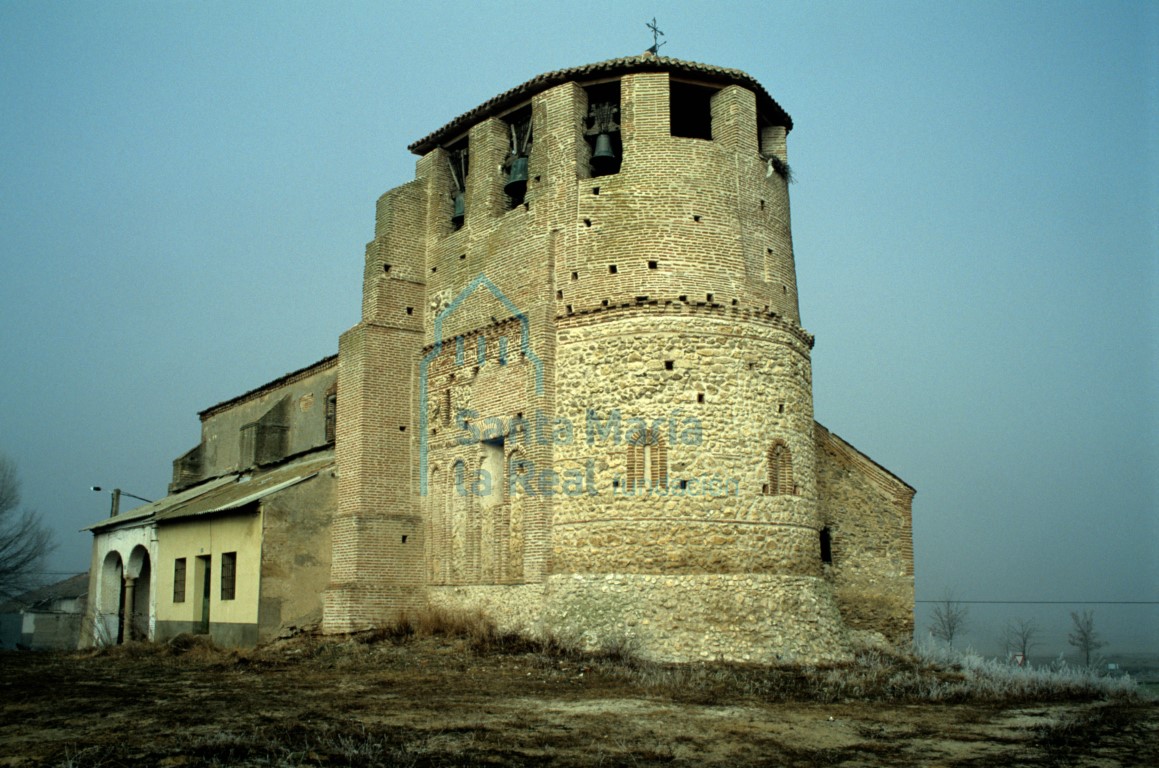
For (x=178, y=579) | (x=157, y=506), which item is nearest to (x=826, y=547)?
(x=178, y=579)

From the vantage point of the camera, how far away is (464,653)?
18.3 metres

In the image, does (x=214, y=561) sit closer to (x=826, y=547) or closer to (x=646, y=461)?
(x=646, y=461)

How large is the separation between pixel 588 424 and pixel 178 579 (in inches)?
496

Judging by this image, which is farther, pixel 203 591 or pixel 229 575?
pixel 203 591

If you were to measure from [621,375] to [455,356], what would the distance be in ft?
15.6

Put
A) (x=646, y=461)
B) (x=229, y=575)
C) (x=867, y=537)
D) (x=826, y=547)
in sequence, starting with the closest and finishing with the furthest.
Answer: (x=646, y=461)
(x=826, y=547)
(x=867, y=537)
(x=229, y=575)

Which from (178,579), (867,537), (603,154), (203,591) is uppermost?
(603,154)

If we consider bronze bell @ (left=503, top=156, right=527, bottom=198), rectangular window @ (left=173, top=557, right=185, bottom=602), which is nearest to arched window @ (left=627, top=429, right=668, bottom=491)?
bronze bell @ (left=503, top=156, right=527, bottom=198)

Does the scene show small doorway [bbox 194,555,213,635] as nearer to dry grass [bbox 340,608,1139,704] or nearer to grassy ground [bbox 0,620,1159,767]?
grassy ground [bbox 0,620,1159,767]

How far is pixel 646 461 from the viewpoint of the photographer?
18719mm

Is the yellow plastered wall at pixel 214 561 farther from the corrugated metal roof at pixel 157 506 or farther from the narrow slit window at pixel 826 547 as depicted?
the narrow slit window at pixel 826 547

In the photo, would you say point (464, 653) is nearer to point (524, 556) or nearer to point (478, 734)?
point (524, 556)

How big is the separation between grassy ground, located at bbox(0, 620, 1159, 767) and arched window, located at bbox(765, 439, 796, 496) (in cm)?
332

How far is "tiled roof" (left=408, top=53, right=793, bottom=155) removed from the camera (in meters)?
20.5
